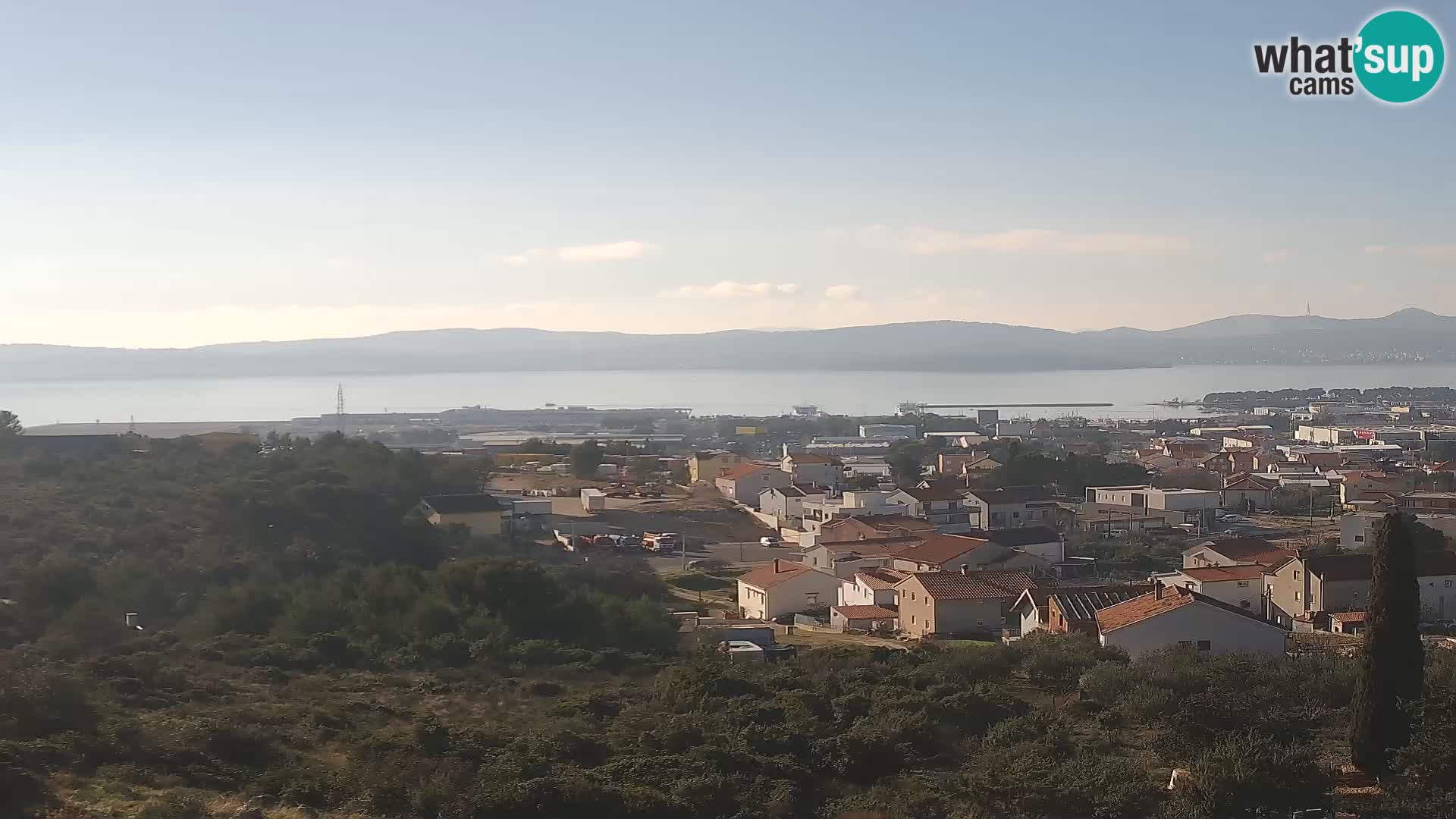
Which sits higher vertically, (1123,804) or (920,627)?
(1123,804)

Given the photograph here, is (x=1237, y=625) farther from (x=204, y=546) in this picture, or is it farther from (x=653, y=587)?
(x=204, y=546)

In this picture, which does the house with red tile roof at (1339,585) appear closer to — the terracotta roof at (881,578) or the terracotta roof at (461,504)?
the terracotta roof at (881,578)

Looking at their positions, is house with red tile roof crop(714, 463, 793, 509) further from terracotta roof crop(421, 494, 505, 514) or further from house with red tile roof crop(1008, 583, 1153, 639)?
house with red tile roof crop(1008, 583, 1153, 639)

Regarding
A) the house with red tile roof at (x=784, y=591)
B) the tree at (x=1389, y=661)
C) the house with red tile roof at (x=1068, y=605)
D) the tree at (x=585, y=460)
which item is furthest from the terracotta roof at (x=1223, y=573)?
the tree at (x=585, y=460)

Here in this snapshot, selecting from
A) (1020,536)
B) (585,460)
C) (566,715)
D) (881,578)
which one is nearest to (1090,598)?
(881,578)

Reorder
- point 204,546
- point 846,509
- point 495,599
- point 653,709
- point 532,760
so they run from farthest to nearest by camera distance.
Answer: point 846,509, point 204,546, point 495,599, point 653,709, point 532,760

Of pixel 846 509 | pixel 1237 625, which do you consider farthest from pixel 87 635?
pixel 846 509
